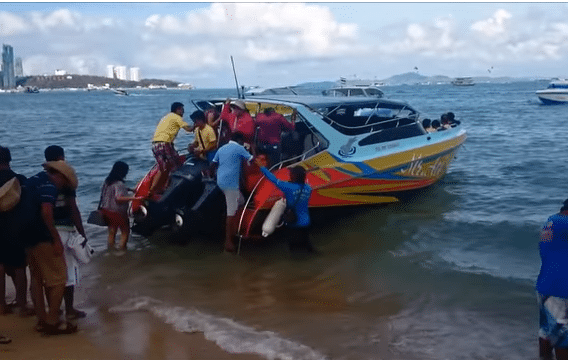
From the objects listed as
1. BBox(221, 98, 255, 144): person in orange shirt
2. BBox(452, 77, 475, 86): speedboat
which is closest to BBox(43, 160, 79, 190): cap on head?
BBox(221, 98, 255, 144): person in orange shirt

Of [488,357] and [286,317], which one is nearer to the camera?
[488,357]

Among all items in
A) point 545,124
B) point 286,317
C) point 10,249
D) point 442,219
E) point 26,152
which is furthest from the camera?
point 545,124

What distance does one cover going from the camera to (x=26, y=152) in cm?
2109

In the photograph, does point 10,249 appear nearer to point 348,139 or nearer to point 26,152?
point 348,139

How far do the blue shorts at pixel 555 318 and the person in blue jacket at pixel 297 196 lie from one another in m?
3.48

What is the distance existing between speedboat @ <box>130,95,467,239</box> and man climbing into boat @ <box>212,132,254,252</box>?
14cm

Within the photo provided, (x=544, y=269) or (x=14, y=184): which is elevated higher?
(x=14, y=184)

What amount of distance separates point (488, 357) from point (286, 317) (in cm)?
196

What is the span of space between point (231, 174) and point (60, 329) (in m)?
3.03

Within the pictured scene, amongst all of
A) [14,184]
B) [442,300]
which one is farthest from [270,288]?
[14,184]

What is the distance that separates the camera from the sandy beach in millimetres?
4996

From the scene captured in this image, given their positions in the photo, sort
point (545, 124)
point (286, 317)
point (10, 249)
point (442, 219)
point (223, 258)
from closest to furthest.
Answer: point (10, 249) → point (286, 317) → point (223, 258) → point (442, 219) → point (545, 124)

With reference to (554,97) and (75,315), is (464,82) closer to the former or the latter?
(554,97)

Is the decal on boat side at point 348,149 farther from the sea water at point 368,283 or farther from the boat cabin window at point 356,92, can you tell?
the boat cabin window at point 356,92
